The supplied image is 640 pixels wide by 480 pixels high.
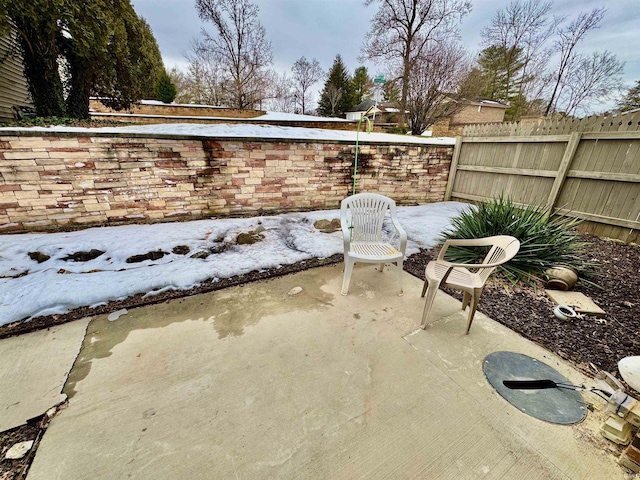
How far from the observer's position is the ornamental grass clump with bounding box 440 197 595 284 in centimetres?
282

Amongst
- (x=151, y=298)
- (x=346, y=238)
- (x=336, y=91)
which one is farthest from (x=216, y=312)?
(x=336, y=91)

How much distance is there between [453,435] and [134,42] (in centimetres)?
1011

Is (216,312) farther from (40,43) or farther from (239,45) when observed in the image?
(239,45)

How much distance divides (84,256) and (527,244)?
5160 millimetres

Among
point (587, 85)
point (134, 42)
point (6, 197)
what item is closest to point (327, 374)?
point (6, 197)

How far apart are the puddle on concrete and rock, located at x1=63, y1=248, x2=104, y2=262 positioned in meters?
1.28

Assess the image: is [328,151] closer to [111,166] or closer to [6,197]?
[111,166]

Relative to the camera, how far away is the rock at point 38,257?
2.87 meters

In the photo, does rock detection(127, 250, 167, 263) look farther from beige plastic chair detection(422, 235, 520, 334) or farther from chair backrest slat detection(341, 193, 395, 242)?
beige plastic chair detection(422, 235, 520, 334)

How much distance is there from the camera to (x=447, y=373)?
1.67m

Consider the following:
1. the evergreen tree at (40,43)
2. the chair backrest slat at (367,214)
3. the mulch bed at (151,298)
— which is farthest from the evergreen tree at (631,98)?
the evergreen tree at (40,43)

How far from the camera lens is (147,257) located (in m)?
3.07

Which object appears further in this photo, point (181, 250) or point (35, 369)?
point (181, 250)

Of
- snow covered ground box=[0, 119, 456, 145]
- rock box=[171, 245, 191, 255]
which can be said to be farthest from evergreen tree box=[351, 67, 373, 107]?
rock box=[171, 245, 191, 255]
